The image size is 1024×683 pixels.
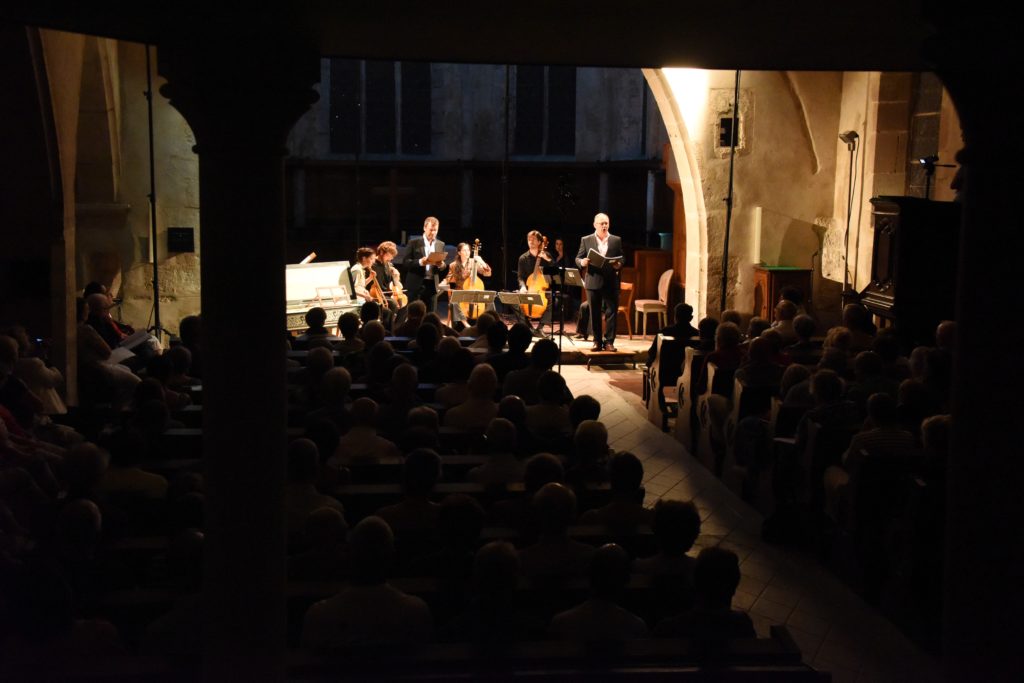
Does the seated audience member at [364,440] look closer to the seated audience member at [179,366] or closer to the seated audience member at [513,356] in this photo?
the seated audience member at [179,366]

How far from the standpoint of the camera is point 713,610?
147 inches

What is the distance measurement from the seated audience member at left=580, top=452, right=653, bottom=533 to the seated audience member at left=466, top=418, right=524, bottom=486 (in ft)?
1.81

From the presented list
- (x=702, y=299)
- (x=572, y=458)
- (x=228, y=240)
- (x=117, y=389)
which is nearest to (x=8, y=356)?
(x=117, y=389)

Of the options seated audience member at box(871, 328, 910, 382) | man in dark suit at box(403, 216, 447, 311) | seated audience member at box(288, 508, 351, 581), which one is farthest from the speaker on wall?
seated audience member at box(288, 508, 351, 581)

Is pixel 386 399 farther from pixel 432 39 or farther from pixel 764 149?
pixel 764 149

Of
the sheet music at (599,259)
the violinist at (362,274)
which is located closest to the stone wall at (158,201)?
the violinist at (362,274)

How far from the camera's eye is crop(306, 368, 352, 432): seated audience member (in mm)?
5984

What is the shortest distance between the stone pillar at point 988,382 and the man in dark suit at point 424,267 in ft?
33.3

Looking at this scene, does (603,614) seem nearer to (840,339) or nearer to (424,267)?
(840,339)

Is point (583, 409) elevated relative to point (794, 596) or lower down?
elevated

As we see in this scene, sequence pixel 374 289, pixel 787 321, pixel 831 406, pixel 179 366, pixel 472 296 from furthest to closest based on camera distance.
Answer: pixel 374 289 < pixel 472 296 < pixel 787 321 < pixel 179 366 < pixel 831 406

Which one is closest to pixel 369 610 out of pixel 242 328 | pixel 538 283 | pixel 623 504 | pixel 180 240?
pixel 242 328

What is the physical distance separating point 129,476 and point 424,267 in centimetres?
836

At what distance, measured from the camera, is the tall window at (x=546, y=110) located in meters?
19.5
